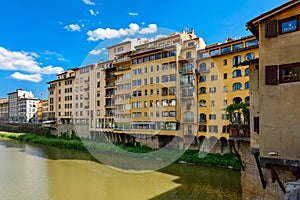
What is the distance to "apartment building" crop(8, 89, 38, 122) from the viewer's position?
8800cm

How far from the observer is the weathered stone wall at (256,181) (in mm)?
10188

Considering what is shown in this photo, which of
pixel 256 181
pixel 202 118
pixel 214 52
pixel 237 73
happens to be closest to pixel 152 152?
pixel 202 118

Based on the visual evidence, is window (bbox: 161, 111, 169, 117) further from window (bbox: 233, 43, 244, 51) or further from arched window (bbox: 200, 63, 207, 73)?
window (bbox: 233, 43, 244, 51)

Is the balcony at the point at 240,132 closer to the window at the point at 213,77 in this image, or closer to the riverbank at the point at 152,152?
the riverbank at the point at 152,152

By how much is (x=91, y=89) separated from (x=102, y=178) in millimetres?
25973

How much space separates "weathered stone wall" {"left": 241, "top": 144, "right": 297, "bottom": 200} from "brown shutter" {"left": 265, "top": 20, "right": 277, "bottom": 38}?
216 inches

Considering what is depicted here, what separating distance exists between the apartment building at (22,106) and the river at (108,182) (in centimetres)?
6329

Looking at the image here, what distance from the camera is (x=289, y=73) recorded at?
27.8ft

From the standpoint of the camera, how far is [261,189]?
1161 cm

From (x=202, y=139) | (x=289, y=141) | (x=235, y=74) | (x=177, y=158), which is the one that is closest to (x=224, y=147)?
(x=202, y=139)

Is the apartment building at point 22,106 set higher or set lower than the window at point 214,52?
lower

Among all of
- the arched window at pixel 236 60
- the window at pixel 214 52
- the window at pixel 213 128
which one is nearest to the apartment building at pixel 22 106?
the window at pixel 213 128

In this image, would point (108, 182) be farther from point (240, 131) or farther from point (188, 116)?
point (188, 116)

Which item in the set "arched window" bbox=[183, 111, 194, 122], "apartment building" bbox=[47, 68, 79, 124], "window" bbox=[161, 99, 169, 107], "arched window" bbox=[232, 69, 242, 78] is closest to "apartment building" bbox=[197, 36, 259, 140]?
"arched window" bbox=[232, 69, 242, 78]
